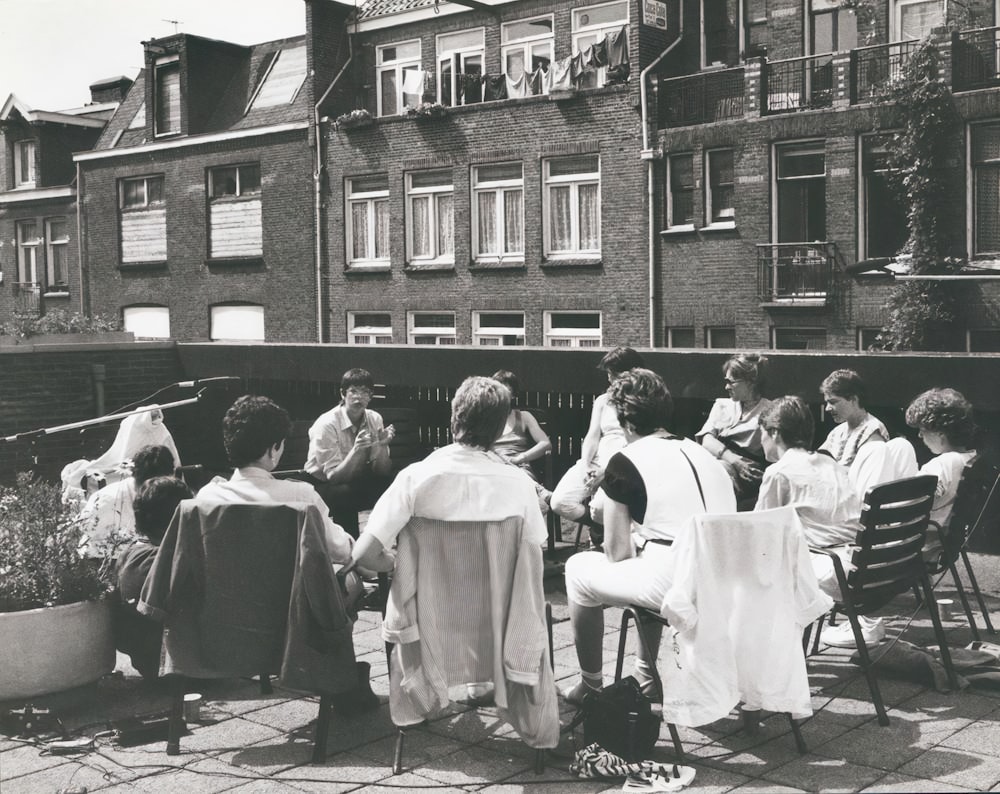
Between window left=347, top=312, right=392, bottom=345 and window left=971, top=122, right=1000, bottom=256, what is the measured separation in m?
13.5

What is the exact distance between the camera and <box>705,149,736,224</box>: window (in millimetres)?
24625

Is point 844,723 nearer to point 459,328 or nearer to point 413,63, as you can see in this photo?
point 459,328

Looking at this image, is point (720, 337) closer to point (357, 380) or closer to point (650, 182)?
point (650, 182)

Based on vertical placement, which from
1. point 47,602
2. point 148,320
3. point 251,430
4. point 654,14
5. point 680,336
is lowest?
point 47,602

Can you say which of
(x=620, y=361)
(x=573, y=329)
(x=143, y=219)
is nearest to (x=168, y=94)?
(x=143, y=219)

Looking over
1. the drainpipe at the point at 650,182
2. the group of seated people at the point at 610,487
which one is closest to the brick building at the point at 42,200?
the drainpipe at the point at 650,182

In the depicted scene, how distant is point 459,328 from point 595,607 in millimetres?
23010

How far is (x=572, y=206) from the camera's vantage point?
2672 centimetres

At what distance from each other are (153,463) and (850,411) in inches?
153

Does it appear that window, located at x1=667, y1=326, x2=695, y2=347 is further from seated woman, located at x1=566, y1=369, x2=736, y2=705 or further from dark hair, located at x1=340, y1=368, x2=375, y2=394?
seated woman, located at x1=566, y1=369, x2=736, y2=705

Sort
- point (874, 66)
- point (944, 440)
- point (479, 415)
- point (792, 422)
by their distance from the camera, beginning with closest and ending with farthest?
point (479, 415) < point (792, 422) < point (944, 440) < point (874, 66)

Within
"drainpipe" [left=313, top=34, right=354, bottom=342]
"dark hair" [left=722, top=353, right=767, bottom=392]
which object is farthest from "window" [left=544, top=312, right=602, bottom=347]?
"dark hair" [left=722, top=353, right=767, bottom=392]

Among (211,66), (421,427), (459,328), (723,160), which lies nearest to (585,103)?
(723,160)

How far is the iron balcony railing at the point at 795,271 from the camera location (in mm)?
23156
